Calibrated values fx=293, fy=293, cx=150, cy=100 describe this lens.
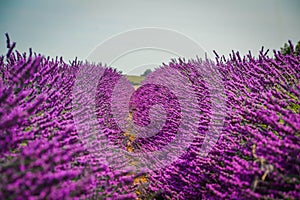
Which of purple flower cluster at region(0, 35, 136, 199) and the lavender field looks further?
the lavender field

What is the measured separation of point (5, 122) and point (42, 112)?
3.65 ft

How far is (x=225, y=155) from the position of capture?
8.67 feet

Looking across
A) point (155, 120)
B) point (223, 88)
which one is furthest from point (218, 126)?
point (155, 120)

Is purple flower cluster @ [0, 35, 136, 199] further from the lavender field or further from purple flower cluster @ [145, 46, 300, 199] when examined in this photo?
purple flower cluster @ [145, 46, 300, 199]

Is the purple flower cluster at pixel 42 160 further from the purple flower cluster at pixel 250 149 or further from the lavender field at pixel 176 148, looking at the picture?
the purple flower cluster at pixel 250 149

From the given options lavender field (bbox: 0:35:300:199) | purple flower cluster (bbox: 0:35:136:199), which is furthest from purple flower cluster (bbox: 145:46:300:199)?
purple flower cluster (bbox: 0:35:136:199)

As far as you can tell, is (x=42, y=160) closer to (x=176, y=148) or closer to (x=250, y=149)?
(x=250, y=149)

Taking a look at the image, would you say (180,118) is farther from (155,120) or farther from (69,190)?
(69,190)

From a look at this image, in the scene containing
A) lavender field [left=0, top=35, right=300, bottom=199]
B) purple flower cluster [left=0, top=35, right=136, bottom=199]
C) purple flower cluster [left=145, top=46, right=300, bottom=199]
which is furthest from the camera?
purple flower cluster [left=145, top=46, right=300, bottom=199]

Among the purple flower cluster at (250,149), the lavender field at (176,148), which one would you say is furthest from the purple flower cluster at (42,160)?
the purple flower cluster at (250,149)

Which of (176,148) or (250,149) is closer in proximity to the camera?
(250,149)

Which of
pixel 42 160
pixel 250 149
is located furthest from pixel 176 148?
pixel 42 160

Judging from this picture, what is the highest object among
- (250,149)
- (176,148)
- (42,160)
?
(250,149)

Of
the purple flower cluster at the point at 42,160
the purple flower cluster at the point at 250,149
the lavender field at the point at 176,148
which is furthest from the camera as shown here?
the purple flower cluster at the point at 250,149
